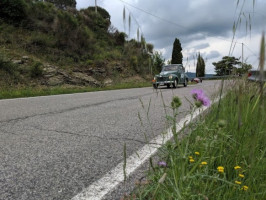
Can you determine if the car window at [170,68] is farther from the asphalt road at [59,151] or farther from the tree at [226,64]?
the tree at [226,64]

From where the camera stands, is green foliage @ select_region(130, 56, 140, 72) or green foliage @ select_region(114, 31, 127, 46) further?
green foliage @ select_region(114, 31, 127, 46)

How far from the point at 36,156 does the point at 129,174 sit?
0.88m

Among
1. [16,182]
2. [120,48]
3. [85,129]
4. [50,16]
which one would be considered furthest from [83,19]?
[16,182]

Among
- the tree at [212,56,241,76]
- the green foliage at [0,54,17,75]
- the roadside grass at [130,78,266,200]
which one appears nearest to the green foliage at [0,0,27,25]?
the green foliage at [0,54,17,75]

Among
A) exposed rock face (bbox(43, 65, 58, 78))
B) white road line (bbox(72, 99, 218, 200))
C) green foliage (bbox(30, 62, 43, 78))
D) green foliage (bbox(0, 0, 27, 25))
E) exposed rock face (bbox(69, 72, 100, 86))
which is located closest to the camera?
white road line (bbox(72, 99, 218, 200))

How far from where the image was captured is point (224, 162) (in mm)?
1621

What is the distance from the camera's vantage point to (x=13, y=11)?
632 inches

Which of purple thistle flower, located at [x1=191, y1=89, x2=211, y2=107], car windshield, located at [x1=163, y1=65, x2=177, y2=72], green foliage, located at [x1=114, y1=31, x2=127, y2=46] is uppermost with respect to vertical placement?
green foliage, located at [x1=114, y1=31, x2=127, y2=46]

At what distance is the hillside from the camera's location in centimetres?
1288

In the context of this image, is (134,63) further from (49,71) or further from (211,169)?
(211,169)

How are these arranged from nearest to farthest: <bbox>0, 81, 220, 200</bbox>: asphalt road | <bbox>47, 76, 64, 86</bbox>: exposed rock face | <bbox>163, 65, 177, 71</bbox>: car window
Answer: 1. <bbox>0, 81, 220, 200</bbox>: asphalt road
2. <bbox>47, 76, 64, 86</bbox>: exposed rock face
3. <bbox>163, 65, 177, 71</bbox>: car window

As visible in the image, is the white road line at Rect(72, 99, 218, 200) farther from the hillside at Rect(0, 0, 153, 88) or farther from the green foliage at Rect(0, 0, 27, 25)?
the green foliage at Rect(0, 0, 27, 25)

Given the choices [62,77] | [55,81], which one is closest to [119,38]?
[62,77]

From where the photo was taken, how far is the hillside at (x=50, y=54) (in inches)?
507
